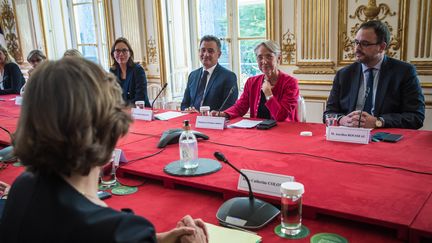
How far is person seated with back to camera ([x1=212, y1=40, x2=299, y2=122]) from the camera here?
2.71m

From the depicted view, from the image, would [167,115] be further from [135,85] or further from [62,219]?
[62,219]

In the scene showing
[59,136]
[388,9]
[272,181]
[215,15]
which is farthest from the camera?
[215,15]

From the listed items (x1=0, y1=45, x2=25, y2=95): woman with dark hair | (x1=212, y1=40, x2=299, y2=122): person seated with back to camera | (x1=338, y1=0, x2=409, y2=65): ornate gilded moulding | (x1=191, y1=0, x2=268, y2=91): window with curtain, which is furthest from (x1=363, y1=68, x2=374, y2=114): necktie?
(x1=0, y1=45, x2=25, y2=95): woman with dark hair

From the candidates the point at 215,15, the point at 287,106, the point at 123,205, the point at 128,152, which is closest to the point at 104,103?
the point at 123,205

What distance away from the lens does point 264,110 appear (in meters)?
2.90

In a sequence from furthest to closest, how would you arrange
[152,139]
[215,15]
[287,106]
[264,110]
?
[215,15] < [264,110] < [287,106] < [152,139]

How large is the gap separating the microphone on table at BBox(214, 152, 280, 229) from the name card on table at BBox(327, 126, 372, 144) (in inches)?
36.4

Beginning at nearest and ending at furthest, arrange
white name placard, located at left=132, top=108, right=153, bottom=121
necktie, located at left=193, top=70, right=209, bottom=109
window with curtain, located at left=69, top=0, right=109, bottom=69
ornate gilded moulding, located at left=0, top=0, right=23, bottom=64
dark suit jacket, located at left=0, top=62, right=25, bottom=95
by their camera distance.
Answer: white name placard, located at left=132, top=108, right=153, bottom=121 → necktie, located at left=193, top=70, right=209, bottom=109 → dark suit jacket, located at left=0, top=62, right=25, bottom=95 → window with curtain, located at left=69, top=0, right=109, bottom=69 → ornate gilded moulding, located at left=0, top=0, right=23, bottom=64

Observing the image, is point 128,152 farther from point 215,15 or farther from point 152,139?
point 215,15

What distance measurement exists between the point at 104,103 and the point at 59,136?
102 millimetres

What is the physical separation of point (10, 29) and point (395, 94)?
6.60 meters

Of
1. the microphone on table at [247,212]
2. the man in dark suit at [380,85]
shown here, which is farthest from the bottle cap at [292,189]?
the man in dark suit at [380,85]

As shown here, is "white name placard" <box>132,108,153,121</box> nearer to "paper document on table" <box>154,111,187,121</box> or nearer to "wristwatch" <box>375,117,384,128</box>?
"paper document on table" <box>154,111,187,121</box>

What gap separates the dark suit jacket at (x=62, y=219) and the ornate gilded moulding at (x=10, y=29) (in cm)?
690
